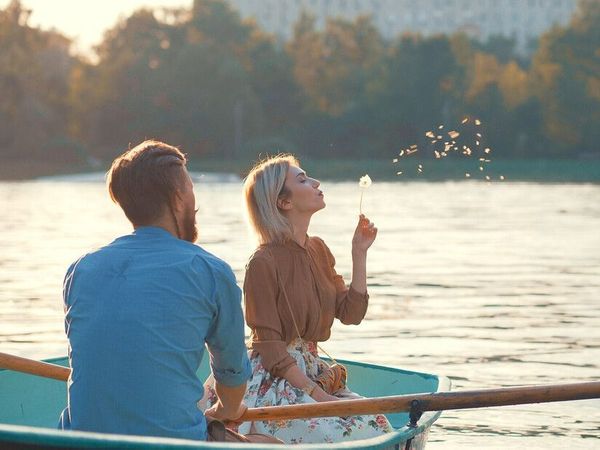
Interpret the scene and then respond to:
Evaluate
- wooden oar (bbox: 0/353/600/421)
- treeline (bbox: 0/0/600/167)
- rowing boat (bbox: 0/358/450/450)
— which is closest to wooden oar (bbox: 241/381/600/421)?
wooden oar (bbox: 0/353/600/421)

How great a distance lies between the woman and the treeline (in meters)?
59.1

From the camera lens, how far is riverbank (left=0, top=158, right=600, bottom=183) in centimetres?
5572

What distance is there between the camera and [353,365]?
261 inches

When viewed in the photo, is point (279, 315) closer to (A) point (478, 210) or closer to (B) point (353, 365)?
(B) point (353, 365)

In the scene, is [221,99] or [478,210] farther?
[221,99]

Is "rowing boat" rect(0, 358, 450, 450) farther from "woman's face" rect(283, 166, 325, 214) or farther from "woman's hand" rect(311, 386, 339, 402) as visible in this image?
"woman's face" rect(283, 166, 325, 214)

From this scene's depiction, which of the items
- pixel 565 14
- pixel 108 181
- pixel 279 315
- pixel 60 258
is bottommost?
pixel 60 258

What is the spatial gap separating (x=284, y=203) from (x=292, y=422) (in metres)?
0.81

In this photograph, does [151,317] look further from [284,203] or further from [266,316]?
[284,203]

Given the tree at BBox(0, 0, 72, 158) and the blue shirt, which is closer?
the blue shirt

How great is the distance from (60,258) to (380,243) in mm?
4957

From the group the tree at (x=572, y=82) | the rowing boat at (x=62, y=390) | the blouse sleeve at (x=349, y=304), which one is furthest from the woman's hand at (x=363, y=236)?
the tree at (x=572, y=82)

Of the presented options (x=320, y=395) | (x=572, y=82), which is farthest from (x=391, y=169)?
(x=320, y=395)

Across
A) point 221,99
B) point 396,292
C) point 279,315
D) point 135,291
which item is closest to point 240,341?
point 135,291
